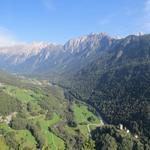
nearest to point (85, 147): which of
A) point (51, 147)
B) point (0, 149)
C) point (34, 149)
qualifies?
point (0, 149)

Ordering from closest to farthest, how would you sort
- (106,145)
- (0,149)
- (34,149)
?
(0,149)
(34,149)
(106,145)

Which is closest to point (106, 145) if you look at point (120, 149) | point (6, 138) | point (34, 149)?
point (120, 149)

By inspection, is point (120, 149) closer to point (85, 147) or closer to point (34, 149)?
point (34, 149)

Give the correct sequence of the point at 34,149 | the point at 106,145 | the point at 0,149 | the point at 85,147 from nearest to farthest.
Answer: the point at 85,147, the point at 0,149, the point at 34,149, the point at 106,145

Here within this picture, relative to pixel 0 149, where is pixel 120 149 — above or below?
below

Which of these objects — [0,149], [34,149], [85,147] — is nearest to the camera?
[85,147]

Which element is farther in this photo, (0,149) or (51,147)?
(51,147)

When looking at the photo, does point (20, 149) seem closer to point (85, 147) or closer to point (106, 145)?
point (106, 145)

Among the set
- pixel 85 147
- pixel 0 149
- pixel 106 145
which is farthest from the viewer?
pixel 106 145

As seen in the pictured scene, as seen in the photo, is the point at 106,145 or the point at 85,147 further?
the point at 106,145
